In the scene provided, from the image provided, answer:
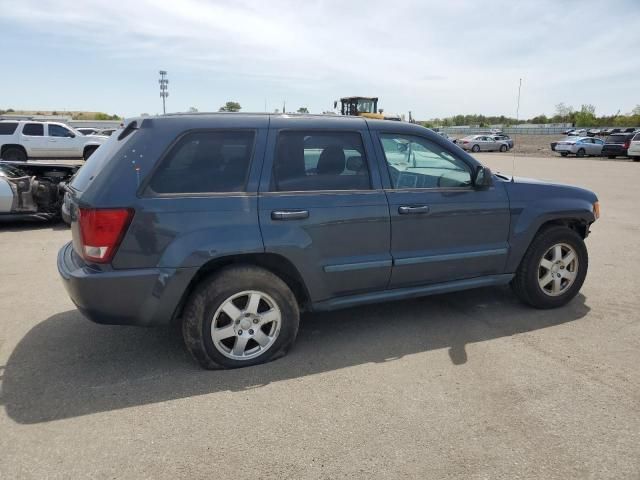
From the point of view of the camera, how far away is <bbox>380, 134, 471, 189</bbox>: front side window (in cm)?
398

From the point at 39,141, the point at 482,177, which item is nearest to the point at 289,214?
the point at 482,177

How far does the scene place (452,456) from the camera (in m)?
2.56

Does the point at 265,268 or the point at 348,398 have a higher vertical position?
the point at 265,268

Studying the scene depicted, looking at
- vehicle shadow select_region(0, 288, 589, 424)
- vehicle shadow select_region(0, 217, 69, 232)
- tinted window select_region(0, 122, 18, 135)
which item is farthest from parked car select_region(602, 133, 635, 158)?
tinted window select_region(0, 122, 18, 135)

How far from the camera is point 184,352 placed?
3.75 m

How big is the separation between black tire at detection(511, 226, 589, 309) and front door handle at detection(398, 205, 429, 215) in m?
1.27

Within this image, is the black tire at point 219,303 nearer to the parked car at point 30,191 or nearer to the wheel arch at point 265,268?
the wheel arch at point 265,268

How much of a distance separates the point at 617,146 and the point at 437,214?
31583 millimetres

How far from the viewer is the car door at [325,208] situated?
346 centimetres

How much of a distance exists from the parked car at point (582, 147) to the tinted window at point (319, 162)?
34.2 m

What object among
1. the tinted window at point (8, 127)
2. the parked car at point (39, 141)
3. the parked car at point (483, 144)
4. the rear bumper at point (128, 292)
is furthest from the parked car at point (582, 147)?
the rear bumper at point (128, 292)

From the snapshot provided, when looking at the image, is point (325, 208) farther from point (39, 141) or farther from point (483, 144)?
point (483, 144)

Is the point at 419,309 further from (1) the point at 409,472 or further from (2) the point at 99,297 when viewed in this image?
(2) the point at 99,297

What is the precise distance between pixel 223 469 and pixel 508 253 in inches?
121
